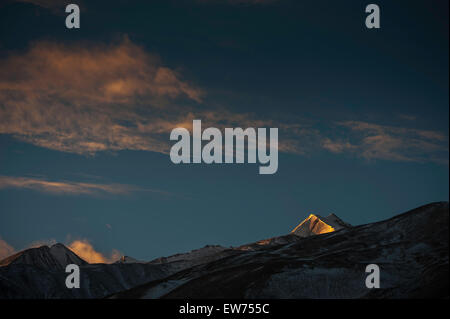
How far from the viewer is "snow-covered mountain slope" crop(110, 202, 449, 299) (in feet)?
374

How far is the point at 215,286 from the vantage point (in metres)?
131

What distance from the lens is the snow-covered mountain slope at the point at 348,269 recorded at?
114000 millimetres

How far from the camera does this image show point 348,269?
407 ft

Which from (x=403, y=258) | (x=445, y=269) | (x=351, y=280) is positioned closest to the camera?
(x=445, y=269)
